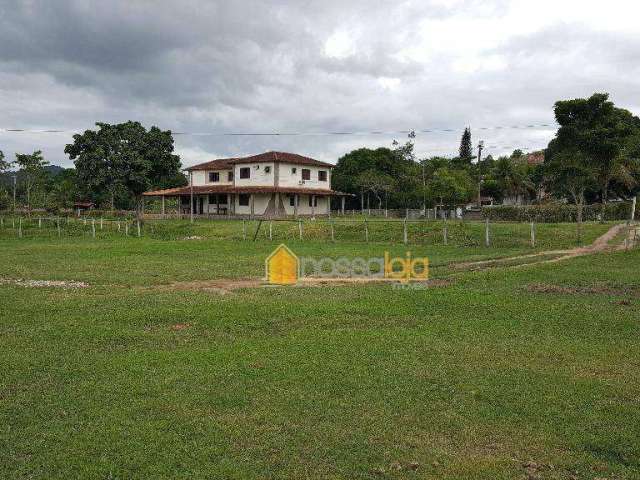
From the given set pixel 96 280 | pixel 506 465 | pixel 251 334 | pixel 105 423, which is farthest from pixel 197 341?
pixel 96 280

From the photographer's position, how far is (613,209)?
4188 centimetres

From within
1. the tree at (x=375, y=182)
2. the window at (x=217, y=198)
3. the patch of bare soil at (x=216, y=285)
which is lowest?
the patch of bare soil at (x=216, y=285)

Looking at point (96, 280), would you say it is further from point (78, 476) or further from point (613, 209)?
point (613, 209)

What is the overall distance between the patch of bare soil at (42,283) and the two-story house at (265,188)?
38.6 m

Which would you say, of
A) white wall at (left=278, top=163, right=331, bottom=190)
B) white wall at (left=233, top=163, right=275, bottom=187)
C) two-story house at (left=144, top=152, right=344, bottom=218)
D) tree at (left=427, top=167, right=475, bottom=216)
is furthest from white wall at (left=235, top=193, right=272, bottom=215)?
tree at (left=427, top=167, right=475, bottom=216)

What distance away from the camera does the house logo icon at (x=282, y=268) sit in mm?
16234

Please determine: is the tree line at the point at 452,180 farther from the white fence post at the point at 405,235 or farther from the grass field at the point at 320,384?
the grass field at the point at 320,384

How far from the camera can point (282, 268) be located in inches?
703

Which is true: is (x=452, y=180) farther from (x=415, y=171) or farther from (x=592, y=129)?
(x=592, y=129)

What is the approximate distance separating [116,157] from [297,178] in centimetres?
1770

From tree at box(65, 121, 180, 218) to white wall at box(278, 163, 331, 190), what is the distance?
39.8ft

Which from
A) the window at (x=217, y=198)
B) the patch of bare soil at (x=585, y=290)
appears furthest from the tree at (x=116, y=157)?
the patch of bare soil at (x=585, y=290)

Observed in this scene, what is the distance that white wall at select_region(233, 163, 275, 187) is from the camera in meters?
55.9

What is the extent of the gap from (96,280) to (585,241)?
72.4 feet
